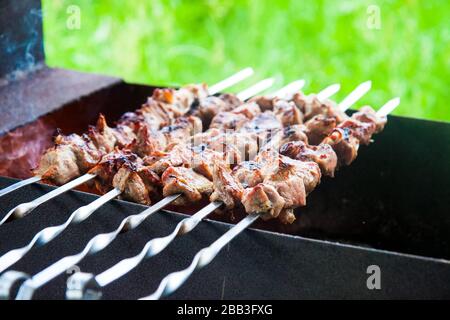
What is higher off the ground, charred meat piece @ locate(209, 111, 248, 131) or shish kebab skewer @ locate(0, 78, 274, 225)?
charred meat piece @ locate(209, 111, 248, 131)

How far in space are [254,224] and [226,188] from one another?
3.33 ft

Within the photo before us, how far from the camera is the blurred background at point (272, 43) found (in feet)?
20.6

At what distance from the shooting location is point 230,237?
6.72 feet

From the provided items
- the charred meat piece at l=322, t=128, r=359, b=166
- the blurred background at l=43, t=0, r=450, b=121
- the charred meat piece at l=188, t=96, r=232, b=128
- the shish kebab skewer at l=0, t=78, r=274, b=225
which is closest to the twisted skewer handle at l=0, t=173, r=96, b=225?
the shish kebab skewer at l=0, t=78, r=274, b=225

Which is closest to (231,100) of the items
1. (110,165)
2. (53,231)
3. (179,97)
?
(179,97)

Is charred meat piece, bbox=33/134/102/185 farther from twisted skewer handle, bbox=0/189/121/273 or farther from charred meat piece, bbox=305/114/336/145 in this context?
charred meat piece, bbox=305/114/336/145

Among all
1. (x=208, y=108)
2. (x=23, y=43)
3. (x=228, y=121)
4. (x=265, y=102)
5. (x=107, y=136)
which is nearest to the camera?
(x=107, y=136)

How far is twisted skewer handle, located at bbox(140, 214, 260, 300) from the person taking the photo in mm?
1834

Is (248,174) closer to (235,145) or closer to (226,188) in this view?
(226,188)

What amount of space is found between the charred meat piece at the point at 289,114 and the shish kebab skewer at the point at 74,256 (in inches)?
41.8

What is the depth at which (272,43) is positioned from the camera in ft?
22.0

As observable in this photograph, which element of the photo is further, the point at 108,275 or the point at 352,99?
the point at 352,99

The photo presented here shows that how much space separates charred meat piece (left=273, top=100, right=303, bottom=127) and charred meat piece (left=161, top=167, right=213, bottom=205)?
78cm
